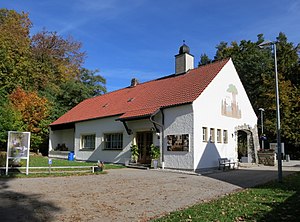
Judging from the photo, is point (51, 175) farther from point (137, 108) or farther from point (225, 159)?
point (225, 159)

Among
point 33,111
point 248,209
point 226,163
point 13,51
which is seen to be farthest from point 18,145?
point 13,51

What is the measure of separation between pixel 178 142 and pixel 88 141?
10.6 m

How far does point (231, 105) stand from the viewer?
20703mm

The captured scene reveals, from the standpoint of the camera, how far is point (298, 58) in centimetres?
3950

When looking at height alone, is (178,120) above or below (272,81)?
below

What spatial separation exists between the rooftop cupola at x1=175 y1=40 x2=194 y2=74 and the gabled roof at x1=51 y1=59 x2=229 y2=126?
0.63 metres

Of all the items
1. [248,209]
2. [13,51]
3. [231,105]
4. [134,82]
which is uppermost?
[13,51]

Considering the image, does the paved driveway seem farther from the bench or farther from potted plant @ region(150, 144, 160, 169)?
the bench

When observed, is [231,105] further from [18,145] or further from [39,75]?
[39,75]

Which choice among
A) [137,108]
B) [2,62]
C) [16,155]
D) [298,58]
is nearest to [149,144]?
[137,108]

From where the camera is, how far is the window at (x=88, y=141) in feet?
80.7

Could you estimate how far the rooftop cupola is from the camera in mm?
23047

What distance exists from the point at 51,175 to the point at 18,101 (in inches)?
726

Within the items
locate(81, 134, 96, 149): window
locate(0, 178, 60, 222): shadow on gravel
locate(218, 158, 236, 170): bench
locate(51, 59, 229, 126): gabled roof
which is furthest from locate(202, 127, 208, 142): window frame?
locate(0, 178, 60, 222): shadow on gravel
